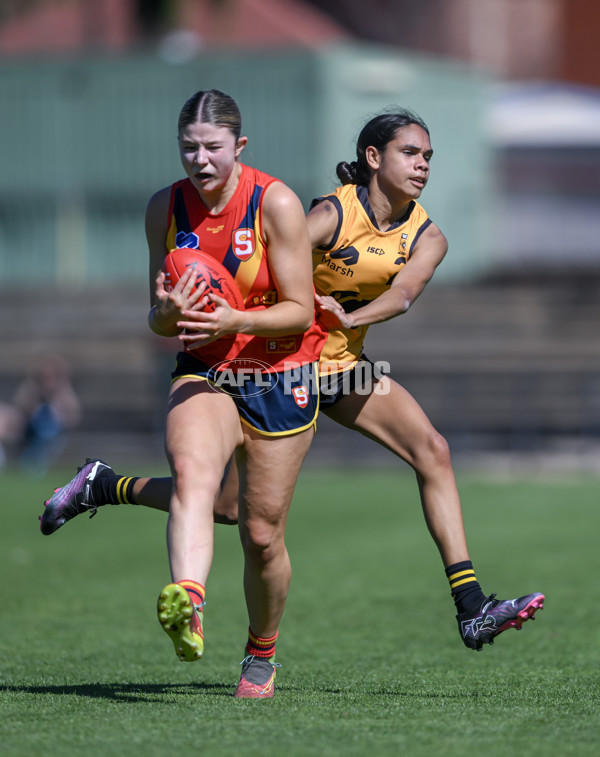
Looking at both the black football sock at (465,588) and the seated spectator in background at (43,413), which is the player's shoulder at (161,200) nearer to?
the black football sock at (465,588)

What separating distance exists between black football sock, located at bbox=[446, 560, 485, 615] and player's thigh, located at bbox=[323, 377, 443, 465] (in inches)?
20.4

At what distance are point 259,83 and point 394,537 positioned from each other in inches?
697

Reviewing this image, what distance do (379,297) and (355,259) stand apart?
215mm

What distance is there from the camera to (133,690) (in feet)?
20.4

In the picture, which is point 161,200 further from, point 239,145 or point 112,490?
point 112,490

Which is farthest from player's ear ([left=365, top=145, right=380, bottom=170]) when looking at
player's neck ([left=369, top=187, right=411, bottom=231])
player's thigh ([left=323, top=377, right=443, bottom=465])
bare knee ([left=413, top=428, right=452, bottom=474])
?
bare knee ([left=413, top=428, right=452, bottom=474])

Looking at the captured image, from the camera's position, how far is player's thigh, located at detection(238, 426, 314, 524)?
570cm

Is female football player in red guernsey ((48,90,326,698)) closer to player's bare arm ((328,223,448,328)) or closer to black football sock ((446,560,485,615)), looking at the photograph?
player's bare arm ((328,223,448,328))

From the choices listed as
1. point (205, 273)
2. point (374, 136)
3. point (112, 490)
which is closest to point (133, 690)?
point (112, 490)

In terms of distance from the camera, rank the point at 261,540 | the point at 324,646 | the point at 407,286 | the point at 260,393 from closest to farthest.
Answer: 1. the point at 260,393
2. the point at 261,540
3. the point at 407,286
4. the point at 324,646

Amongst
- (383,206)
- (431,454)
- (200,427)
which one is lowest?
(431,454)

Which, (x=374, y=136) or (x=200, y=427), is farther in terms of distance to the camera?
(x=374, y=136)

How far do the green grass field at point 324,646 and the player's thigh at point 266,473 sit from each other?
80 cm

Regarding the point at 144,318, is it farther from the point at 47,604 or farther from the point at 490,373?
the point at 47,604
